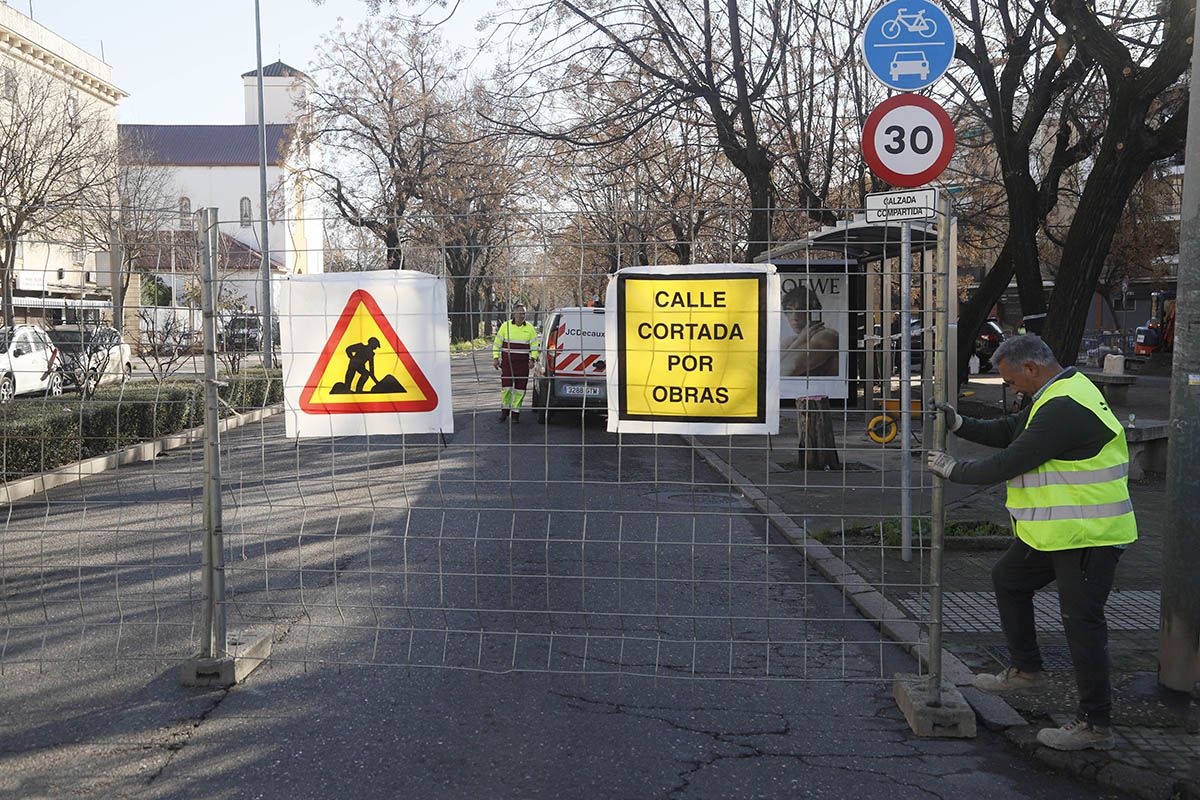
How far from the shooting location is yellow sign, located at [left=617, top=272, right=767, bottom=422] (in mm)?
5062

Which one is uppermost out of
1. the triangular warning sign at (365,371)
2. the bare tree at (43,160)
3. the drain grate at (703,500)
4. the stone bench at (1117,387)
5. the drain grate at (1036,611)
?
the bare tree at (43,160)

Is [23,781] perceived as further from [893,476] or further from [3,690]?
[893,476]

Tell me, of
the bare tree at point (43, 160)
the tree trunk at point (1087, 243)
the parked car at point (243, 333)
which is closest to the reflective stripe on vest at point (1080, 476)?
the parked car at point (243, 333)

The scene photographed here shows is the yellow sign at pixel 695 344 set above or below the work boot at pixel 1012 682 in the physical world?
above

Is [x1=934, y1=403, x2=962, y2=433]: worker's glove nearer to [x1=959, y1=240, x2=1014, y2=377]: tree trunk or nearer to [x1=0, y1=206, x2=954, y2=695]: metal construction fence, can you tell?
[x1=0, y1=206, x2=954, y2=695]: metal construction fence

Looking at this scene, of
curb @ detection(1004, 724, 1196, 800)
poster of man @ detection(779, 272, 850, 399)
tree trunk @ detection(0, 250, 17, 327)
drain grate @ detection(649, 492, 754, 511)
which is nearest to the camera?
curb @ detection(1004, 724, 1196, 800)

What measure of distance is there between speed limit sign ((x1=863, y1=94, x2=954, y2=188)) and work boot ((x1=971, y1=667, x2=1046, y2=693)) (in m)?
3.36

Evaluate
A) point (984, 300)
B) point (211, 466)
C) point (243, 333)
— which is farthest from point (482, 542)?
point (984, 300)

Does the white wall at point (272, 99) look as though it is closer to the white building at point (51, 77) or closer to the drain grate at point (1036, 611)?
the white building at point (51, 77)

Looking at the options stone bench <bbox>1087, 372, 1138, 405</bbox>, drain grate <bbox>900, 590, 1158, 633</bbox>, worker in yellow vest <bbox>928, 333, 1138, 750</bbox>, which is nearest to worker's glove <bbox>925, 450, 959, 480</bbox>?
worker in yellow vest <bbox>928, 333, 1138, 750</bbox>

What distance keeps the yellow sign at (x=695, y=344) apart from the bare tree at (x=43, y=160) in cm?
2127

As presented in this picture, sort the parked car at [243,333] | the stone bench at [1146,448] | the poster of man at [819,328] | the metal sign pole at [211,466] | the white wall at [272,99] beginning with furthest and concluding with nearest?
the white wall at [272,99]
the stone bench at [1146,448]
the poster of man at [819,328]
the parked car at [243,333]
the metal sign pole at [211,466]

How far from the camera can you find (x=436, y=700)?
5.06m

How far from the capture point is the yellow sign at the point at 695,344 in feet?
16.6
